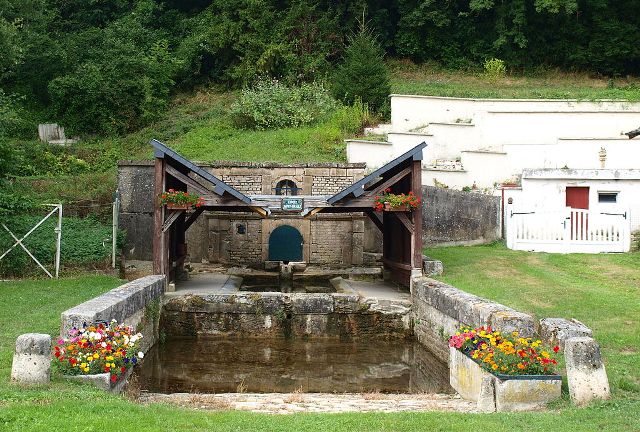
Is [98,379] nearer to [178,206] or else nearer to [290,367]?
[290,367]

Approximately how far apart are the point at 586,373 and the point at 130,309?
7.15 meters

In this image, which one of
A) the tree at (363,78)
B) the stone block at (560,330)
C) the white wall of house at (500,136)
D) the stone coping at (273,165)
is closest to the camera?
the stone block at (560,330)

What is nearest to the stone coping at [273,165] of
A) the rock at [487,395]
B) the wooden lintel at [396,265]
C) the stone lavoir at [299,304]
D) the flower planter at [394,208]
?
the stone lavoir at [299,304]

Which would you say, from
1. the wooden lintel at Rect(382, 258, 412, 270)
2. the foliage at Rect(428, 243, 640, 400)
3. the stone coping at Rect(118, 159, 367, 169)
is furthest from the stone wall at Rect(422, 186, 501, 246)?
the wooden lintel at Rect(382, 258, 412, 270)

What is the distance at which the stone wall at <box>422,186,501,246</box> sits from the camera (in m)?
20.5

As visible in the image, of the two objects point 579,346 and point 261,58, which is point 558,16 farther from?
point 579,346

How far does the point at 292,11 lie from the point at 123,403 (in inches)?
1025

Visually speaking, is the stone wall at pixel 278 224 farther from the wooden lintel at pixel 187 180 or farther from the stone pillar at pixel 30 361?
the stone pillar at pixel 30 361

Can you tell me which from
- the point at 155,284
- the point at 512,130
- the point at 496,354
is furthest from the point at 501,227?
the point at 496,354

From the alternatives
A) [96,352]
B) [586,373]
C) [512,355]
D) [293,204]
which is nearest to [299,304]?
[293,204]

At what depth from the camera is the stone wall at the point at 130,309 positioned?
9695 millimetres

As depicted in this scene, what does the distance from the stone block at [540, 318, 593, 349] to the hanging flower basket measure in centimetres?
761

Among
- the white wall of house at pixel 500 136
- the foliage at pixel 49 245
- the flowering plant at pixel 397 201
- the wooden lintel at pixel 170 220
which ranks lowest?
the foliage at pixel 49 245

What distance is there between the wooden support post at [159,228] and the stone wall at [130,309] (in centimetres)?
44
